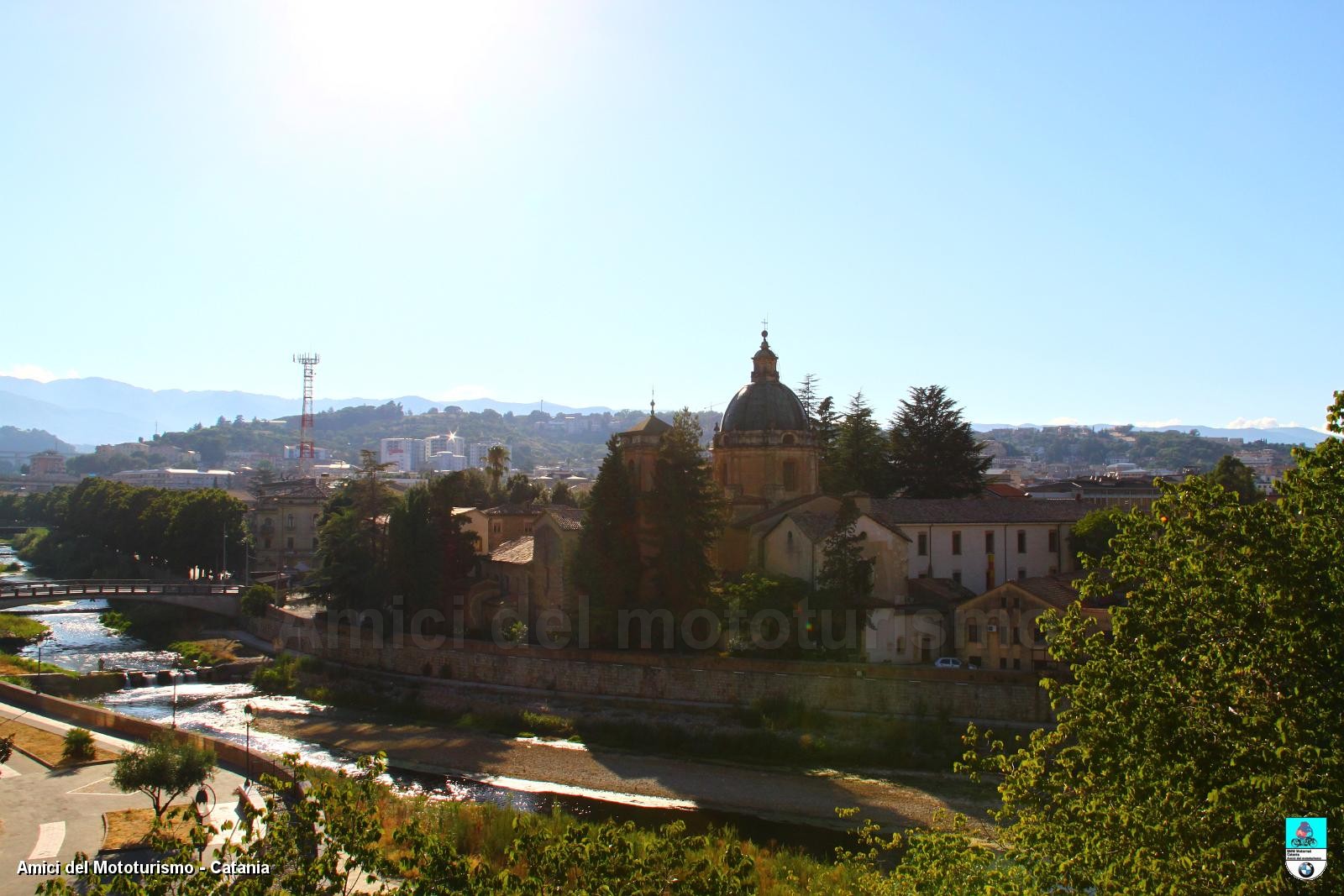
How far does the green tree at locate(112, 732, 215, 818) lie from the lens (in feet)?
67.4

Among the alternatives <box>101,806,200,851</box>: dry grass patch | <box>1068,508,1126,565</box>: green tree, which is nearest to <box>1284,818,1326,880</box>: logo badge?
<box>101,806,200,851</box>: dry grass patch

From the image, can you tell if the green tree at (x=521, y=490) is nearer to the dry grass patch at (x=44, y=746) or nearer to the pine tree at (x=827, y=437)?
the pine tree at (x=827, y=437)

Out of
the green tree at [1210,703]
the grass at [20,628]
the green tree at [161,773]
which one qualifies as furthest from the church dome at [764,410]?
the grass at [20,628]

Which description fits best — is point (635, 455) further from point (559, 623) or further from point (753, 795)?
point (753, 795)

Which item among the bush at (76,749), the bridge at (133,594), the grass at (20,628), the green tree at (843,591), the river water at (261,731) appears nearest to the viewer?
the bush at (76,749)

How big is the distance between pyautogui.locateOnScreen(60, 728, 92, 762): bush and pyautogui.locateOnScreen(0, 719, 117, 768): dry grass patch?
106 mm

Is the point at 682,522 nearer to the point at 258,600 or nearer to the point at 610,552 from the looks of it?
the point at 610,552

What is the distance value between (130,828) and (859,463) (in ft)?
127

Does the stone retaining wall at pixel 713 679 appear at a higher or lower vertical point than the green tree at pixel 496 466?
lower

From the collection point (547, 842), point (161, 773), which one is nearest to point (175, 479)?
point (161, 773)

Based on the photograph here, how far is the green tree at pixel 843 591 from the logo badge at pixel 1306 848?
24.7 m

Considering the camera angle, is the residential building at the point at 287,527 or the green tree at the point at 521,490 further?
the residential building at the point at 287,527

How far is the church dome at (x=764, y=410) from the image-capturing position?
4562 cm

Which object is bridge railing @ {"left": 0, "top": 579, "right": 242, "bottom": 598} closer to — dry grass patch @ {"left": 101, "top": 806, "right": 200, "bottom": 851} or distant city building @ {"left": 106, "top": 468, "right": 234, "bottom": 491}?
dry grass patch @ {"left": 101, "top": 806, "right": 200, "bottom": 851}
